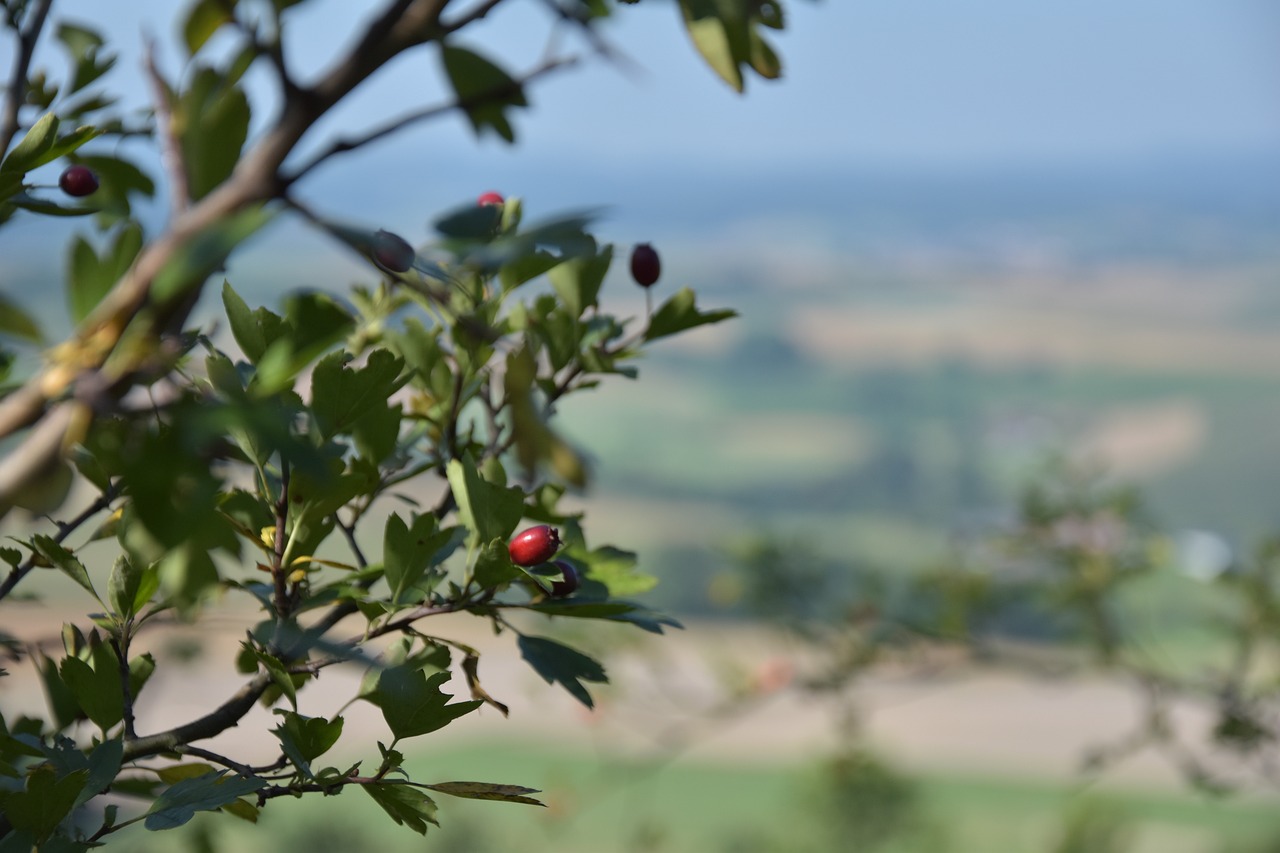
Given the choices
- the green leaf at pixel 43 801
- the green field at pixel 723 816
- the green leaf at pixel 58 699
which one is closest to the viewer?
the green leaf at pixel 43 801

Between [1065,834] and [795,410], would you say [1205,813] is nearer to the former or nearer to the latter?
A: [1065,834]

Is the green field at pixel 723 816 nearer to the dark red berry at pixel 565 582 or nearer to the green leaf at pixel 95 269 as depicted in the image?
the dark red berry at pixel 565 582

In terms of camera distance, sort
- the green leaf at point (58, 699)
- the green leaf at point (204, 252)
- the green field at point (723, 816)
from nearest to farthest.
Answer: the green leaf at point (204, 252)
the green leaf at point (58, 699)
the green field at point (723, 816)

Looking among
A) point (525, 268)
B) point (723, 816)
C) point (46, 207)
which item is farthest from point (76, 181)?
point (723, 816)

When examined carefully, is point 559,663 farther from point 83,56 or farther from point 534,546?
point 83,56

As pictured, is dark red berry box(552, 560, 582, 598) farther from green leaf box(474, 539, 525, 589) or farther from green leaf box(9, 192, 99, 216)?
green leaf box(9, 192, 99, 216)

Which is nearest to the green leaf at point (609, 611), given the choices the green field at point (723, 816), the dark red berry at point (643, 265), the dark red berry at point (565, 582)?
the dark red berry at point (565, 582)
